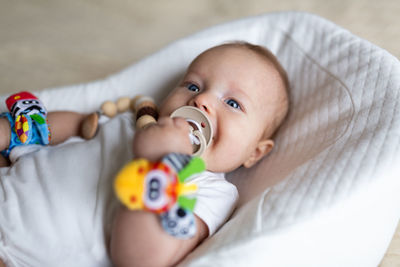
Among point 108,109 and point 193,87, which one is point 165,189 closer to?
point 193,87

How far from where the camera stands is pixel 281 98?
43.6 inches

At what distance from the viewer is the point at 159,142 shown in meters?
0.77

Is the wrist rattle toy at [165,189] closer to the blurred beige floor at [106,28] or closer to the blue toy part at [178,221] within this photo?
the blue toy part at [178,221]

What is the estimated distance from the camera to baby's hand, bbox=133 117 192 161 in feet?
2.51

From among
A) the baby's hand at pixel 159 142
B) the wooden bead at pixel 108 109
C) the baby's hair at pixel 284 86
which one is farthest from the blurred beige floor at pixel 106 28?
the baby's hand at pixel 159 142

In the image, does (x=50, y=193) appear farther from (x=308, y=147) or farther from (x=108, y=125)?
(x=308, y=147)

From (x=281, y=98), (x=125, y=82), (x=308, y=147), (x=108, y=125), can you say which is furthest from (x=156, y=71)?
(x=308, y=147)

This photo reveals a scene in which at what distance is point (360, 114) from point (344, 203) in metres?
0.27

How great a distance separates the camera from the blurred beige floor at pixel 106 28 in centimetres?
182

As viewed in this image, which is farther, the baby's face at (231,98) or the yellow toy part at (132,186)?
the baby's face at (231,98)

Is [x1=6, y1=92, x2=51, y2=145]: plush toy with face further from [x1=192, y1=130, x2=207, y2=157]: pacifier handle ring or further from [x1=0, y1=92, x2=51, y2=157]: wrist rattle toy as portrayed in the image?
[x1=192, y1=130, x2=207, y2=157]: pacifier handle ring

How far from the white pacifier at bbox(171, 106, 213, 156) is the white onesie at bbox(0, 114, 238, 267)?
89mm

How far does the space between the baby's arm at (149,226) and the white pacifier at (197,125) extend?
0.30 feet

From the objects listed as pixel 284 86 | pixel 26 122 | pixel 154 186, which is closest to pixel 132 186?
pixel 154 186
